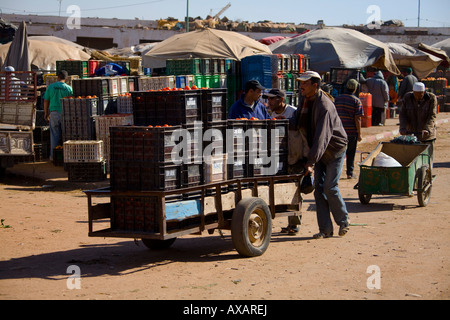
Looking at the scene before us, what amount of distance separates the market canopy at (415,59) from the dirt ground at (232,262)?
2107 centimetres

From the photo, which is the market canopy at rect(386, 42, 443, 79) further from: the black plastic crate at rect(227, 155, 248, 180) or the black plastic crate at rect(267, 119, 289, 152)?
the black plastic crate at rect(227, 155, 248, 180)

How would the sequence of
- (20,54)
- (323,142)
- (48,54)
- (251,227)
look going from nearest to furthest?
(251,227)
(323,142)
(20,54)
(48,54)

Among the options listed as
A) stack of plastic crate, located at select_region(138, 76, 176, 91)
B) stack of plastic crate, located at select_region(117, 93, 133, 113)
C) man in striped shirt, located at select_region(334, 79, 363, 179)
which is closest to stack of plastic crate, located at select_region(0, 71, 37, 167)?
stack of plastic crate, located at select_region(117, 93, 133, 113)

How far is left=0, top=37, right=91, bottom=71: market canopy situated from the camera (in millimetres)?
25938

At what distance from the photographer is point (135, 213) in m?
7.16

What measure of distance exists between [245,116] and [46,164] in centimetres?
849

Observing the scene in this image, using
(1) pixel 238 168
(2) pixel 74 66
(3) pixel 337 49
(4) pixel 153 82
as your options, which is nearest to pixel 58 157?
(4) pixel 153 82

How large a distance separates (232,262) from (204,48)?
14099mm

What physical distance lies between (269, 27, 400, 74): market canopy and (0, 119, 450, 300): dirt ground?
14049 millimetres

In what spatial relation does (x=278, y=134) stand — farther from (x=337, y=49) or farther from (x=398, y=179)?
(x=337, y=49)

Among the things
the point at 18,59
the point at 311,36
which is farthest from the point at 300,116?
the point at 311,36

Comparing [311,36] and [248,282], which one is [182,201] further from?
[311,36]

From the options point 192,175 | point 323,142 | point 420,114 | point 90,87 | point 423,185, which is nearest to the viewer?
point 192,175

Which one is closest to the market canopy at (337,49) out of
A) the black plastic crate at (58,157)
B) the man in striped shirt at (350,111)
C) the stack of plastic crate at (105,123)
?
the man in striped shirt at (350,111)
